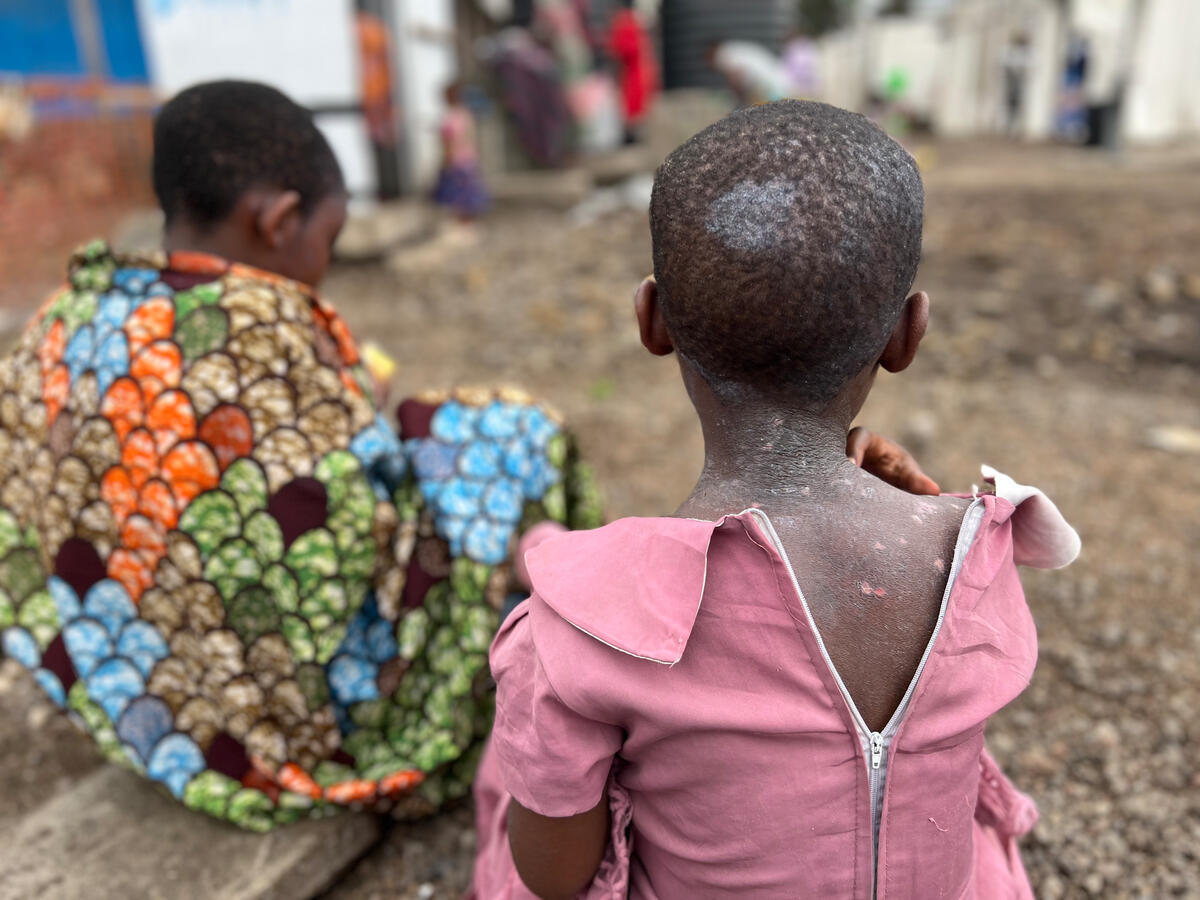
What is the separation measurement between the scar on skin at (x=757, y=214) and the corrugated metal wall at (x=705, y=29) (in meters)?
10.9

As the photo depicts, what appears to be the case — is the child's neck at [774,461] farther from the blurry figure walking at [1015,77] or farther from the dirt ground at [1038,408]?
Answer: the blurry figure walking at [1015,77]

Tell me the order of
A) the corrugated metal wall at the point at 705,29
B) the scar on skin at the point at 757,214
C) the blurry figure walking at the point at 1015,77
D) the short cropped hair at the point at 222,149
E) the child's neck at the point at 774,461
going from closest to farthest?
the scar on skin at the point at 757,214
the child's neck at the point at 774,461
the short cropped hair at the point at 222,149
the corrugated metal wall at the point at 705,29
the blurry figure walking at the point at 1015,77

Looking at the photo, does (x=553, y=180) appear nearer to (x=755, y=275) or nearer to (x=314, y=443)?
(x=314, y=443)

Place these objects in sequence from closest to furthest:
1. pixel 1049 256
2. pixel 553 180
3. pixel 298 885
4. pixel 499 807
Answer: pixel 499 807 < pixel 298 885 < pixel 1049 256 < pixel 553 180

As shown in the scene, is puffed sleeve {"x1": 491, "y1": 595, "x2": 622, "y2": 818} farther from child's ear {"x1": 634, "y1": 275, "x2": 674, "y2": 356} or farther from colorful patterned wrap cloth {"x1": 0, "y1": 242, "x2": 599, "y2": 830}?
colorful patterned wrap cloth {"x1": 0, "y1": 242, "x2": 599, "y2": 830}

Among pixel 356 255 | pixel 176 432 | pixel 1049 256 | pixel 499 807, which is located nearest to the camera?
pixel 499 807

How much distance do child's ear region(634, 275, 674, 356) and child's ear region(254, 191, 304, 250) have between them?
1.02 metres

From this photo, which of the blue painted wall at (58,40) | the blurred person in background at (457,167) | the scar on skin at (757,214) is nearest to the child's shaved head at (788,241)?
the scar on skin at (757,214)

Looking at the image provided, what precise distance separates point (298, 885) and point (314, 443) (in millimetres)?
791

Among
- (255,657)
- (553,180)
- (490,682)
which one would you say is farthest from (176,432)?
(553,180)

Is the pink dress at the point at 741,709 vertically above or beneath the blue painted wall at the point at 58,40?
beneath

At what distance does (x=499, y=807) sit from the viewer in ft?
4.50

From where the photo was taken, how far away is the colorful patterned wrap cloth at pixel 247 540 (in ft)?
5.08

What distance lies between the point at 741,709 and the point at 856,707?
0.41 ft
